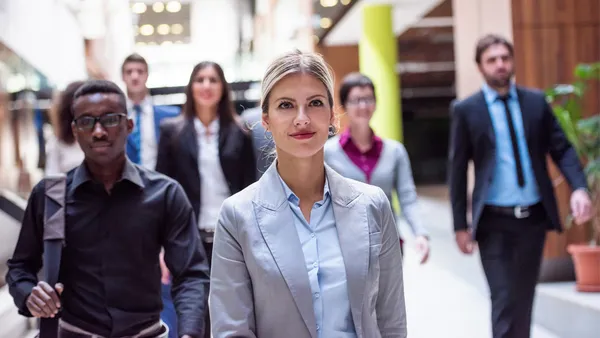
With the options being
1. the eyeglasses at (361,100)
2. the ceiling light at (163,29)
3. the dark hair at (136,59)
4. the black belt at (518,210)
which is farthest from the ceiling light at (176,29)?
the black belt at (518,210)

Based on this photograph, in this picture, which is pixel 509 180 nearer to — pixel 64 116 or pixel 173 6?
pixel 64 116

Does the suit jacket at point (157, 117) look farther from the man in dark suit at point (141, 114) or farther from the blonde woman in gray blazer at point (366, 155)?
the blonde woman in gray blazer at point (366, 155)

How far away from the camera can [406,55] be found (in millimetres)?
21375

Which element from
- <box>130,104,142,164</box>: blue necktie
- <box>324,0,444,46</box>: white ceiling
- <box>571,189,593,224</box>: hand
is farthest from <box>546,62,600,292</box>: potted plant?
<box>324,0,444,46</box>: white ceiling

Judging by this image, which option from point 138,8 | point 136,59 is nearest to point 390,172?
point 136,59

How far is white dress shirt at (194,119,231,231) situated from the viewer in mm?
3986

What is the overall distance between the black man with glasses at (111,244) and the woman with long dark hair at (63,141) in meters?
1.40

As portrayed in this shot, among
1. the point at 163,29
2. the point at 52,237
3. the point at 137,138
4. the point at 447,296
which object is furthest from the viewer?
the point at 163,29

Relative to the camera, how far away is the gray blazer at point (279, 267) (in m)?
1.79

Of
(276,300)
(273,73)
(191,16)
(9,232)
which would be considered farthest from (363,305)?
(191,16)

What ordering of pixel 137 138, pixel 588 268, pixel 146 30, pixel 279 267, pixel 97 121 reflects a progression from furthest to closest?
pixel 146 30 → pixel 588 268 → pixel 137 138 → pixel 97 121 → pixel 279 267

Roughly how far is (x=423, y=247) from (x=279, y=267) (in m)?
2.42

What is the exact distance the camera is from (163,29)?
20.3 metres

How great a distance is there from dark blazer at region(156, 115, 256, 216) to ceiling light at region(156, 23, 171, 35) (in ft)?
54.1
